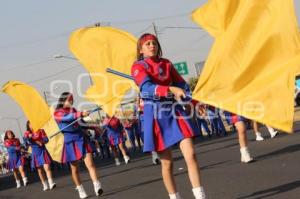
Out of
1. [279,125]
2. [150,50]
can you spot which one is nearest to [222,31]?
[150,50]

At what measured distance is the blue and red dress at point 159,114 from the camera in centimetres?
604

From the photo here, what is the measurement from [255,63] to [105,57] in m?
5.71

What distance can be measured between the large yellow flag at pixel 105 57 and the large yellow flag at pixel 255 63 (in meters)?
4.83

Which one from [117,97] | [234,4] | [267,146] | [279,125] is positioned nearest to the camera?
[279,125]

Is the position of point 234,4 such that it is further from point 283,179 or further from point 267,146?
point 267,146

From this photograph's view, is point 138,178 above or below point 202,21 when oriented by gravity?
below

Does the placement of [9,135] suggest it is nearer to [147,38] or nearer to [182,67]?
[147,38]

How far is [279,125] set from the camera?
5.48 m

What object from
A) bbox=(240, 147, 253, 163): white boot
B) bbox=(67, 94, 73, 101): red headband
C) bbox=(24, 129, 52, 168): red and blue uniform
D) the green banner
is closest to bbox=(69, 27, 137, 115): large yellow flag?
bbox=(67, 94, 73, 101): red headband

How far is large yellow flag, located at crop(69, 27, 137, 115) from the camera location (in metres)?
11.0

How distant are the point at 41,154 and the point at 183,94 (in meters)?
7.69

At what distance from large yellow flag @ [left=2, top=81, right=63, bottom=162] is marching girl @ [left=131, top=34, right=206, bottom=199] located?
430 cm

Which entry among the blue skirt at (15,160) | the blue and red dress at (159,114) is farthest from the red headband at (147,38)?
the blue skirt at (15,160)

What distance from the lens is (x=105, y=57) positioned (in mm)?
11391
